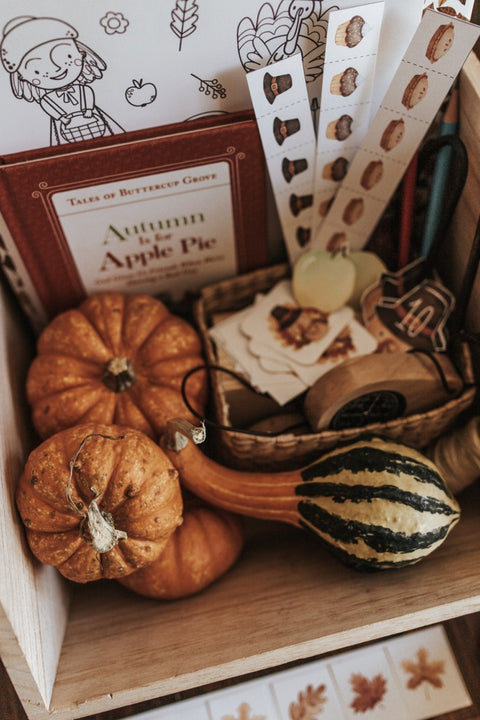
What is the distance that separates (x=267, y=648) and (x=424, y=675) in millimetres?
330

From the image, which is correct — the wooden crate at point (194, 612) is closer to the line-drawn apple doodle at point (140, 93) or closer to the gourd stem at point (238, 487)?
the gourd stem at point (238, 487)

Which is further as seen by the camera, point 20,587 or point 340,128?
point 340,128

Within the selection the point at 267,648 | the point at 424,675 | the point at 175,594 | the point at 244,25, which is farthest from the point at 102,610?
the point at 244,25

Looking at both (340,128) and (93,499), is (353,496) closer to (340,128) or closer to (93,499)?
(93,499)

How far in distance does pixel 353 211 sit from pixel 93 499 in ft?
1.78

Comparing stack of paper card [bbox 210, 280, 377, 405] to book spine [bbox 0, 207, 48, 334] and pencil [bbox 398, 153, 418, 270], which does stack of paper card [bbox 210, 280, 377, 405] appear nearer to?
pencil [bbox 398, 153, 418, 270]

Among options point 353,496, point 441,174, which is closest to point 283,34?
point 441,174

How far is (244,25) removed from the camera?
693 mm

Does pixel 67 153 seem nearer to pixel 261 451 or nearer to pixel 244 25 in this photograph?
pixel 244 25

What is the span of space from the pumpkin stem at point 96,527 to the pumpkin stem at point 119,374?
0.52 feet

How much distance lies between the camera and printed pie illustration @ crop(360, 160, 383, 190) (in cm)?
86

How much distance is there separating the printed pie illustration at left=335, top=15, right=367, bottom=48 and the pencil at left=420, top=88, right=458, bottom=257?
0.57 ft

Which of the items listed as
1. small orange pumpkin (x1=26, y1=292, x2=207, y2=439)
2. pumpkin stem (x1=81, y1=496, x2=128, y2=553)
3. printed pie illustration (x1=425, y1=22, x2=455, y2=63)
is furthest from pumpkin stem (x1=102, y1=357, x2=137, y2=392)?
printed pie illustration (x1=425, y1=22, x2=455, y2=63)

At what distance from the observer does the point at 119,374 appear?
84 centimetres
